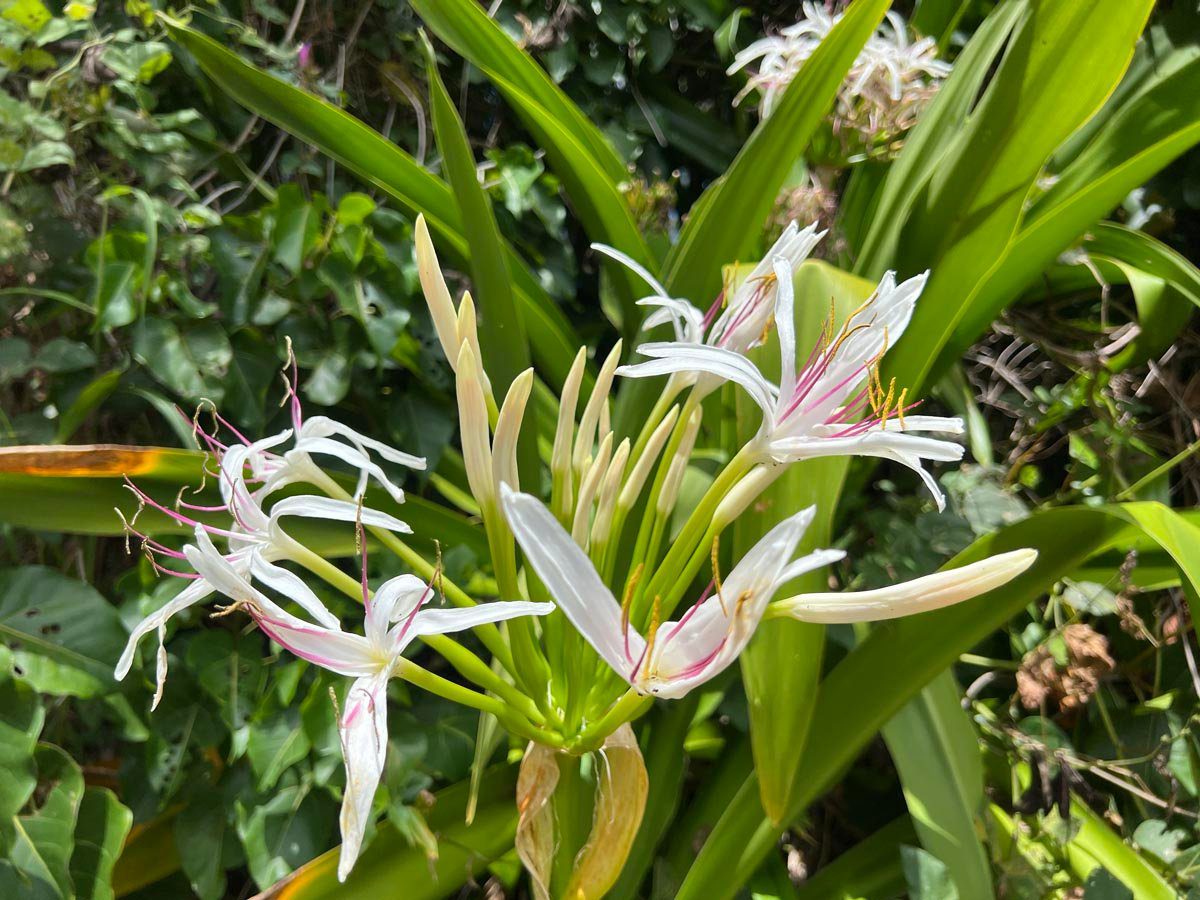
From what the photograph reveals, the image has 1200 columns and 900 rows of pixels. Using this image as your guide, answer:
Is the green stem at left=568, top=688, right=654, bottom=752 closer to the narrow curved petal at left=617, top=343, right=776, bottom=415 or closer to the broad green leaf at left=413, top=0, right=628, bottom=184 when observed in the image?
the narrow curved petal at left=617, top=343, right=776, bottom=415

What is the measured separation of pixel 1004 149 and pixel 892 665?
17.8 inches

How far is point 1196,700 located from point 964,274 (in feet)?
1.69

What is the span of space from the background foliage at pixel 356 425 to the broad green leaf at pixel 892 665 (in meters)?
0.07

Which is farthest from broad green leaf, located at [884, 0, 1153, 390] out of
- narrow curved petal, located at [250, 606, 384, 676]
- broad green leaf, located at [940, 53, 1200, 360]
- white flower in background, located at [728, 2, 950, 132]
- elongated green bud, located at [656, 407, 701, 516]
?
narrow curved petal, located at [250, 606, 384, 676]

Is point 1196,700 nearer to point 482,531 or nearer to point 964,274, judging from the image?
point 964,274

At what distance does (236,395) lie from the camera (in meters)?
0.81

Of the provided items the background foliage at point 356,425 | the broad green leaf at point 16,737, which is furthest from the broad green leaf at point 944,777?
the broad green leaf at point 16,737

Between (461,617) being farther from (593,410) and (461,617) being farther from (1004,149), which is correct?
(1004,149)

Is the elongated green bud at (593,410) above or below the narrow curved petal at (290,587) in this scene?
above

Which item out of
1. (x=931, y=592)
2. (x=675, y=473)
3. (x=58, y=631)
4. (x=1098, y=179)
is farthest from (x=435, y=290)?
(x=1098, y=179)

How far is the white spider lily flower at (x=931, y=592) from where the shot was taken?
37cm

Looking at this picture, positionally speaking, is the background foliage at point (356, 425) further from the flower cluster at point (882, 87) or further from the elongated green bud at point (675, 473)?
the elongated green bud at point (675, 473)

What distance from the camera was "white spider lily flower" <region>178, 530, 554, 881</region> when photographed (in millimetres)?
351

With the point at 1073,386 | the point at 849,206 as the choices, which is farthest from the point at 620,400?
the point at 1073,386
